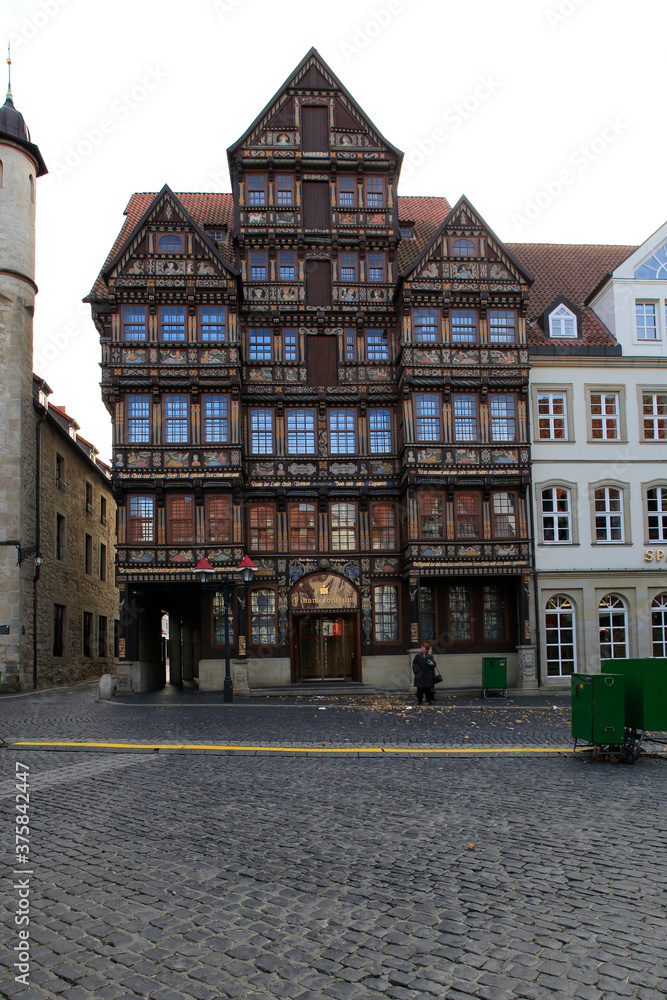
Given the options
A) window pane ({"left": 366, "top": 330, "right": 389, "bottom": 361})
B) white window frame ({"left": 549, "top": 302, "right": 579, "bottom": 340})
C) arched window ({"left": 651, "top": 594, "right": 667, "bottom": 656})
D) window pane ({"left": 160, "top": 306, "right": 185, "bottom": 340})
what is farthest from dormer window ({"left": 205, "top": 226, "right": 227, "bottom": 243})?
arched window ({"left": 651, "top": 594, "right": 667, "bottom": 656})

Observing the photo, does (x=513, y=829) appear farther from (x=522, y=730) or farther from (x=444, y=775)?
(x=522, y=730)

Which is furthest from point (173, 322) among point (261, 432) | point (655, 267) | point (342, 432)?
point (655, 267)

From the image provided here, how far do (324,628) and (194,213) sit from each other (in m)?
18.1

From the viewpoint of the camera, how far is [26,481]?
103 ft

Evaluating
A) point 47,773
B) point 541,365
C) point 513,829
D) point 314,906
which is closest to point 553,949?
point 314,906

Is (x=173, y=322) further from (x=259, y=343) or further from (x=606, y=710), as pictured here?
(x=606, y=710)

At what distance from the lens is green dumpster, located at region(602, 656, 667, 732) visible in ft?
44.2

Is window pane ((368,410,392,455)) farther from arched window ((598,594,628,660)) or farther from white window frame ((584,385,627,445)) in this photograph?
arched window ((598,594,628,660))

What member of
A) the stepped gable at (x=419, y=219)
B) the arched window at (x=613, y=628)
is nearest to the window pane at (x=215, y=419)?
the stepped gable at (x=419, y=219)

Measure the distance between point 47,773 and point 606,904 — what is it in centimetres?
865

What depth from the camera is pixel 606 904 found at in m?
6.67

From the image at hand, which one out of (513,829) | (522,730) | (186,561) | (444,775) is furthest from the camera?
(186,561)

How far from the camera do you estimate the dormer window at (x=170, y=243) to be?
2978 centimetres

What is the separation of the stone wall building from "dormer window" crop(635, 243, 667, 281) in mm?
23577
